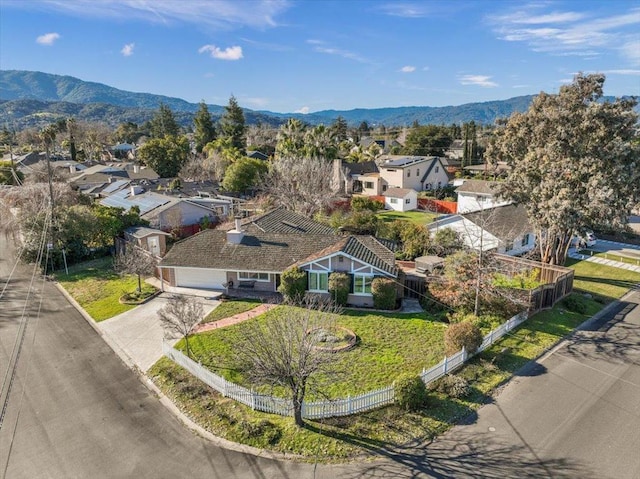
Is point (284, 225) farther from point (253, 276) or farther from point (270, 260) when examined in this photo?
point (253, 276)

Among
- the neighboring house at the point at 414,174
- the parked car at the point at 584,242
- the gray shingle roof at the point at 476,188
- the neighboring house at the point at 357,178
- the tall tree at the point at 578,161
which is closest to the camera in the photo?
the tall tree at the point at 578,161

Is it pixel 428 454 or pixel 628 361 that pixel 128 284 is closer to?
pixel 428 454

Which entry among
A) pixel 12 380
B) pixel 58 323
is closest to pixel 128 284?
pixel 58 323

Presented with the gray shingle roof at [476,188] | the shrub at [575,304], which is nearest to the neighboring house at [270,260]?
the shrub at [575,304]

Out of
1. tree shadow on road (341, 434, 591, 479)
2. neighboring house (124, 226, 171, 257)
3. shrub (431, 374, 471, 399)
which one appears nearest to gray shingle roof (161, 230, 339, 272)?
neighboring house (124, 226, 171, 257)

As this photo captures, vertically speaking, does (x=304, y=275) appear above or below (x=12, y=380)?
above

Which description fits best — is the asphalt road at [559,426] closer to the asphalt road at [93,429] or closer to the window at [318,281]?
the asphalt road at [93,429]
